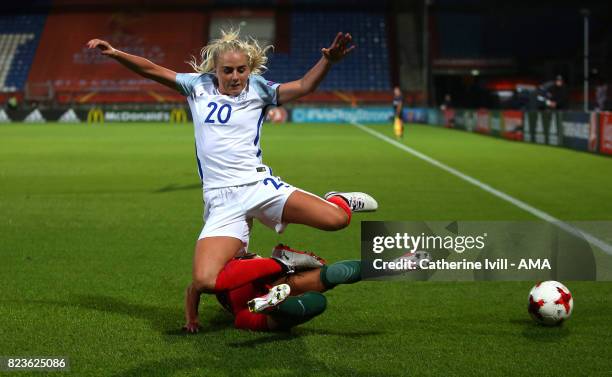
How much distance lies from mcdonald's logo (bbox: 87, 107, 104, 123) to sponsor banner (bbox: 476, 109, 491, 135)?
24747 mm

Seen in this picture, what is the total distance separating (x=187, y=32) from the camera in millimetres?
65000

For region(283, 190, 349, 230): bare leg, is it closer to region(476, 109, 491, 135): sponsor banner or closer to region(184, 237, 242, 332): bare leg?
region(184, 237, 242, 332): bare leg

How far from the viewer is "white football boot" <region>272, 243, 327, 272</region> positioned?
6.18m

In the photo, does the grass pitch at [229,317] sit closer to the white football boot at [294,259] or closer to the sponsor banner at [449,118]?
the white football boot at [294,259]

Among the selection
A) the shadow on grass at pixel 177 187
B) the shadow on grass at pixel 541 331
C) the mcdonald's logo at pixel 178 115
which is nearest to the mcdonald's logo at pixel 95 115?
the mcdonald's logo at pixel 178 115

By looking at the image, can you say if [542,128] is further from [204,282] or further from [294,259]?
[204,282]

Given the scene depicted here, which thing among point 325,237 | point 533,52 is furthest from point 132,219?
point 533,52

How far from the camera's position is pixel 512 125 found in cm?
3416

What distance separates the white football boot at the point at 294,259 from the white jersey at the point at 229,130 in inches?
20.2

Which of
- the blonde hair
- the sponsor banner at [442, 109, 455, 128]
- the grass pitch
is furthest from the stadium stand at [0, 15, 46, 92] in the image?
the blonde hair

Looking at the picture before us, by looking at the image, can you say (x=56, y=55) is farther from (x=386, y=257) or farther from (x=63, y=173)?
(x=386, y=257)

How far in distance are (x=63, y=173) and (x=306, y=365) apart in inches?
583

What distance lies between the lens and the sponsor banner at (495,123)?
118ft

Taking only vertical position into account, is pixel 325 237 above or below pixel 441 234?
below
